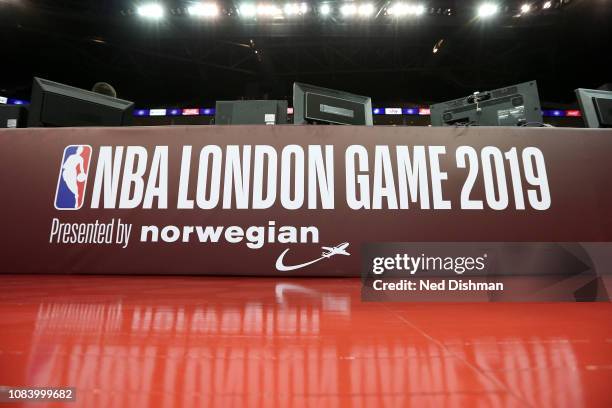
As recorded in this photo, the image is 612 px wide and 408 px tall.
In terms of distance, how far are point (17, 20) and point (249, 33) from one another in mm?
3846

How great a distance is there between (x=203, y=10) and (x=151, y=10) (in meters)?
0.85

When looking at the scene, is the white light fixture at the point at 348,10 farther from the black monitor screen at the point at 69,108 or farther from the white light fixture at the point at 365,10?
the black monitor screen at the point at 69,108

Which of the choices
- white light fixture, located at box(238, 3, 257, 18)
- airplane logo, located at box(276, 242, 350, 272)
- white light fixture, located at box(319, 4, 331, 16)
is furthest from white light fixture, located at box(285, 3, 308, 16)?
airplane logo, located at box(276, 242, 350, 272)

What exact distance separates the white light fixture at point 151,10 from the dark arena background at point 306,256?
3246mm

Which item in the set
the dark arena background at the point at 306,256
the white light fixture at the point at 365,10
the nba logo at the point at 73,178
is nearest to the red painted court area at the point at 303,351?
the dark arena background at the point at 306,256

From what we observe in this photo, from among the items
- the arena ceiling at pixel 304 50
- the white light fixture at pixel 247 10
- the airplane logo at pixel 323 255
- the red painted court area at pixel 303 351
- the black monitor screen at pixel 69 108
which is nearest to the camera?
the red painted court area at pixel 303 351

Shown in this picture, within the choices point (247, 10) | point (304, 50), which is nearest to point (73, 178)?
point (247, 10)

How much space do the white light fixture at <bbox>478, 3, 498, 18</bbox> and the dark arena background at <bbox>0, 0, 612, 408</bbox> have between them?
12.7ft

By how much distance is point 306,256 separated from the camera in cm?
135

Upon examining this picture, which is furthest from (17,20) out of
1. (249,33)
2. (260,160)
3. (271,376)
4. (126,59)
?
(271,376)

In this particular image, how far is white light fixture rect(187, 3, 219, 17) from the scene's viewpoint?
497 cm

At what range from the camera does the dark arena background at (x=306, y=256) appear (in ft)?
1.50

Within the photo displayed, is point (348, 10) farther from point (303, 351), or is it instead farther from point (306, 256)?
point (303, 351)

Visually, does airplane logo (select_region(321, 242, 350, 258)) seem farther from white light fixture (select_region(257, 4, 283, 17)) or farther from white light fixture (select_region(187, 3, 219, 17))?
white light fixture (select_region(187, 3, 219, 17))
